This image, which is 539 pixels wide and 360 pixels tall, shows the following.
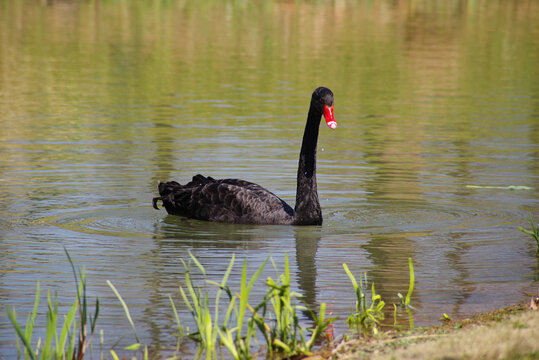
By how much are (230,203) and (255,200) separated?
242 mm

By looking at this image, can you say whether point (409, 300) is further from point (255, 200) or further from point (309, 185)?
point (255, 200)

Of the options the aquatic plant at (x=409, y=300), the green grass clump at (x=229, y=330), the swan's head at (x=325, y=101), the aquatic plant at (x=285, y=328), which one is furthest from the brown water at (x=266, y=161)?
the swan's head at (x=325, y=101)

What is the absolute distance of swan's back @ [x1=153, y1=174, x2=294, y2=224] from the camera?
25.6 ft

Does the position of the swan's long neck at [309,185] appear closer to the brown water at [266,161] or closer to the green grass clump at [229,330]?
the brown water at [266,161]

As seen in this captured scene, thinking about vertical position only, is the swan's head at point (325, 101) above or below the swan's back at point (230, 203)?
above

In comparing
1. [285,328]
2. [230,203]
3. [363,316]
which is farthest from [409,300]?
[230,203]

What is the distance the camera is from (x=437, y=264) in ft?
21.3

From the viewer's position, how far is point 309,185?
7801 mm

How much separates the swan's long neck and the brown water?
114mm

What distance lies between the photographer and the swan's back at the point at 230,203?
7789mm

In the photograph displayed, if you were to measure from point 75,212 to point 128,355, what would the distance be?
3.90 metres

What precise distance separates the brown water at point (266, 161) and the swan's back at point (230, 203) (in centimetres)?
14

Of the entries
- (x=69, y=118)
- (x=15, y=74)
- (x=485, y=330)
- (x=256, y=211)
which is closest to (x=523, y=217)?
(x=256, y=211)

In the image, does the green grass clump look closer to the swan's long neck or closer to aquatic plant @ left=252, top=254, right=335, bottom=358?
aquatic plant @ left=252, top=254, right=335, bottom=358
